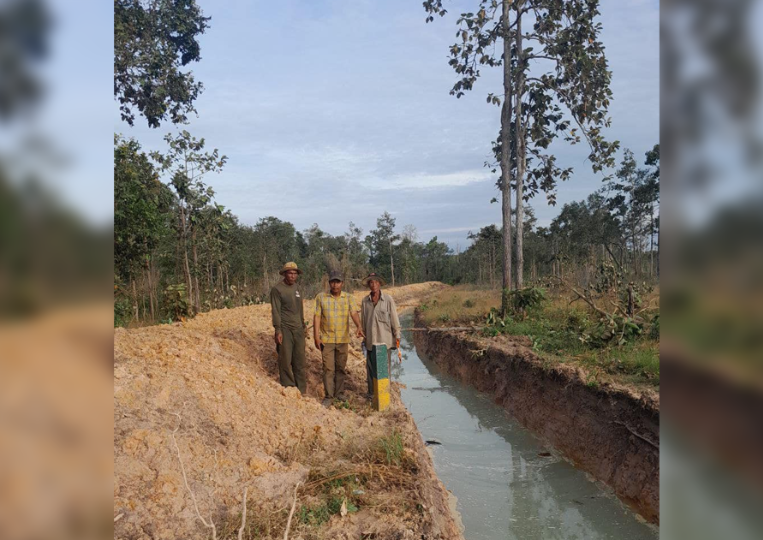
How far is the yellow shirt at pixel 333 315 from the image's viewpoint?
609 cm

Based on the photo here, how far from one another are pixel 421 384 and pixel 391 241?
32.1 metres

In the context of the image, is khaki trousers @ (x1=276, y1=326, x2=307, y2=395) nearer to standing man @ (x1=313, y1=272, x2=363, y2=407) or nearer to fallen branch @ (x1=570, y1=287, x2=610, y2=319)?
standing man @ (x1=313, y1=272, x2=363, y2=407)

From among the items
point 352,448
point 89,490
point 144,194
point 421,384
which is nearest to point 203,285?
point 144,194

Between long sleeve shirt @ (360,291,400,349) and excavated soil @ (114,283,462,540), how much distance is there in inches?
33.3

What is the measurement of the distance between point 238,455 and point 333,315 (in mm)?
2224

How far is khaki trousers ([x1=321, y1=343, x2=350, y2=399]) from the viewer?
6.22 metres

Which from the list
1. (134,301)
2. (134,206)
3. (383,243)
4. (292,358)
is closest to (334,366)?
(292,358)

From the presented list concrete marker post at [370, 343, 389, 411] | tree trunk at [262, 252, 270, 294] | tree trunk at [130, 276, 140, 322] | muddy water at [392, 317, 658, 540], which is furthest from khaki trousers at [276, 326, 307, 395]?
tree trunk at [262, 252, 270, 294]

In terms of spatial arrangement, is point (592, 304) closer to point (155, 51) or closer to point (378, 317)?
point (378, 317)

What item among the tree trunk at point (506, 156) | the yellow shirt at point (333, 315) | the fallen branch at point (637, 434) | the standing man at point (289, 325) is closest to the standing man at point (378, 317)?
the yellow shirt at point (333, 315)

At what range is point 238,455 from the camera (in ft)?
13.9

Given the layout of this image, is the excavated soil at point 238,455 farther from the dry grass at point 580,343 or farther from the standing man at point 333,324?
the dry grass at point 580,343

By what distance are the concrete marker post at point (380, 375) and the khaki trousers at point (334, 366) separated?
1.59 feet

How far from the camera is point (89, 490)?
0.65 m
